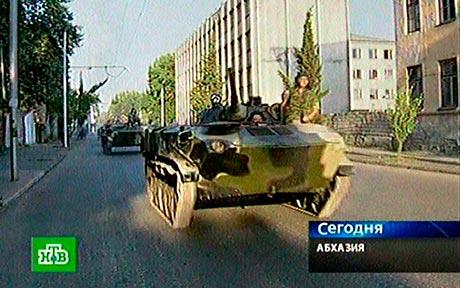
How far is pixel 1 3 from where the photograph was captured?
6488mm

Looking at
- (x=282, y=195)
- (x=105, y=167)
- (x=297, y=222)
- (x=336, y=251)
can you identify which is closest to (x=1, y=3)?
(x=105, y=167)

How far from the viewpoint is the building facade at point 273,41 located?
1415 mm

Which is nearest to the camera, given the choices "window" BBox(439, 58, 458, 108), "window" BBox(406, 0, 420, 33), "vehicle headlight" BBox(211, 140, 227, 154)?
"window" BBox(439, 58, 458, 108)

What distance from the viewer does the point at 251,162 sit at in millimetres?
2396

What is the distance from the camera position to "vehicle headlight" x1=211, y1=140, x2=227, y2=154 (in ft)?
8.20

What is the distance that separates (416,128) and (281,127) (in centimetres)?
72

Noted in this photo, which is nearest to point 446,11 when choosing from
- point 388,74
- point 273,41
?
point 388,74

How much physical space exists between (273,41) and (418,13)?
0.34 metres

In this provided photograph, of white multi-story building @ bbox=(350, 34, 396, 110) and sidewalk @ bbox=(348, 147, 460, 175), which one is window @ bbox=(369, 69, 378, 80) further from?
sidewalk @ bbox=(348, 147, 460, 175)

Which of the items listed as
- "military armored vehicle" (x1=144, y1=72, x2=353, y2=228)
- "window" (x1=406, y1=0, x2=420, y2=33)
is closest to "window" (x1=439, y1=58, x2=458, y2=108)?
"window" (x1=406, y1=0, x2=420, y2=33)

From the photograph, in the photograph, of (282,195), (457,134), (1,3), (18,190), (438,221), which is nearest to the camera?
(457,134)

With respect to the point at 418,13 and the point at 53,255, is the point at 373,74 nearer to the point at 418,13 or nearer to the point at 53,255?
the point at 418,13

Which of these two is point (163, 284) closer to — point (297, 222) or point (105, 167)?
point (297, 222)

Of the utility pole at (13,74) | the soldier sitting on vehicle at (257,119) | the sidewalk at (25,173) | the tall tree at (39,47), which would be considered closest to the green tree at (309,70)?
the soldier sitting on vehicle at (257,119)
